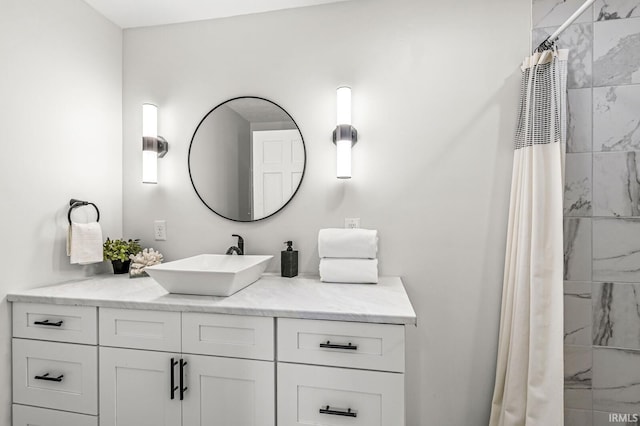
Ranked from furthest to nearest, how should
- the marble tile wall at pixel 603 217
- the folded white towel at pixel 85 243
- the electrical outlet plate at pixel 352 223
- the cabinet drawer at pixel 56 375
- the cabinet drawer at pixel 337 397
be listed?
the electrical outlet plate at pixel 352 223, the folded white towel at pixel 85 243, the marble tile wall at pixel 603 217, the cabinet drawer at pixel 56 375, the cabinet drawer at pixel 337 397

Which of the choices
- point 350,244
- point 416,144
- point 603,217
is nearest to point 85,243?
point 350,244

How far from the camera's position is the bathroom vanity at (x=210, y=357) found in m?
1.23

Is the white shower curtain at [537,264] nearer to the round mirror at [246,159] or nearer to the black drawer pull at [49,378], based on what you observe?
the round mirror at [246,159]

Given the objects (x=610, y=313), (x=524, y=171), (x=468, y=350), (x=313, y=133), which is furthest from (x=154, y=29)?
(x=610, y=313)

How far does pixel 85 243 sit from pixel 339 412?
59.6 inches

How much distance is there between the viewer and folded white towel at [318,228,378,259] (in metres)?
1.68

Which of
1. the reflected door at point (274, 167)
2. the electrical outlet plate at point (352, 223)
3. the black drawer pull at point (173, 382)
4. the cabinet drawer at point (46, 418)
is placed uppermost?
the reflected door at point (274, 167)

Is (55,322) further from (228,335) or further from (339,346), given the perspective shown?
(339,346)

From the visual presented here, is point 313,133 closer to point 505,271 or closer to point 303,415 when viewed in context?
point 505,271

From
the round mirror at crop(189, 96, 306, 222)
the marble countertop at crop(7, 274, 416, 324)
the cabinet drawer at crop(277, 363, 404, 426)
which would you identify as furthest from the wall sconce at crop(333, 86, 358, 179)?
the cabinet drawer at crop(277, 363, 404, 426)

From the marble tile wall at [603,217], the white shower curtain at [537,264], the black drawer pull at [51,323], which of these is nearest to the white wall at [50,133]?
the black drawer pull at [51,323]

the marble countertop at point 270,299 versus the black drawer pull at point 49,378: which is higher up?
the marble countertop at point 270,299

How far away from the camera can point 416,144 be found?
5.95 feet

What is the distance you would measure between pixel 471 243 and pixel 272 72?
145 cm
